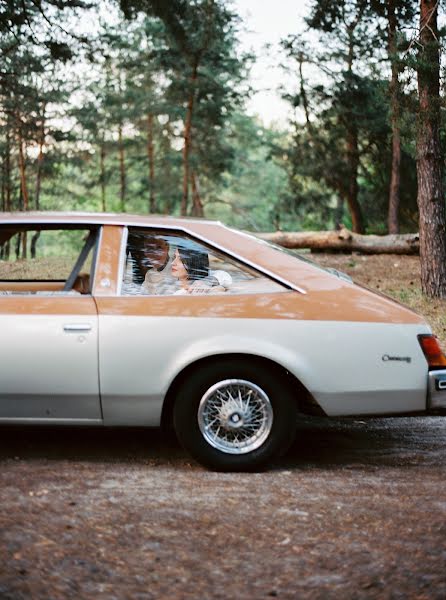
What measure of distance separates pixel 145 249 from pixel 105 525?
6.52 feet

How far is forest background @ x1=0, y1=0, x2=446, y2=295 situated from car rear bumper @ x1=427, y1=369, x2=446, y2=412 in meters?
9.53

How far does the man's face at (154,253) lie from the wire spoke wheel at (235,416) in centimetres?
92

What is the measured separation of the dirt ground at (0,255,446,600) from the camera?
368cm

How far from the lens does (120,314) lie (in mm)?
5410

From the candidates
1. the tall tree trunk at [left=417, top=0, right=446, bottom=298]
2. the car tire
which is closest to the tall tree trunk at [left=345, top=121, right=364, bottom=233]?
the tall tree trunk at [left=417, top=0, right=446, bottom=298]

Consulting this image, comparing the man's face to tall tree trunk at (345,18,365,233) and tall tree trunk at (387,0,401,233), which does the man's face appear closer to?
tall tree trunk at (387,0,401,233)

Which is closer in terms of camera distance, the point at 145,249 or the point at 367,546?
the point at 367,546

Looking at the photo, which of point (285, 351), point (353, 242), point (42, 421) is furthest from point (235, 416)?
point (353, 242)

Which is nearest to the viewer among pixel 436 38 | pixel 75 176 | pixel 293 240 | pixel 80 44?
pixel 436 38

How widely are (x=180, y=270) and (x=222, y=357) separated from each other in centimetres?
67

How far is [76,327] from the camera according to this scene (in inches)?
212

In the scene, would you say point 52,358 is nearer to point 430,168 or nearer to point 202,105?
point 430,168

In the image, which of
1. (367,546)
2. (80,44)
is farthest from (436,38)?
(367,546)

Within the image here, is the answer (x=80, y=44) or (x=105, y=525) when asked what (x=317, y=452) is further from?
(x=80, y=44)
